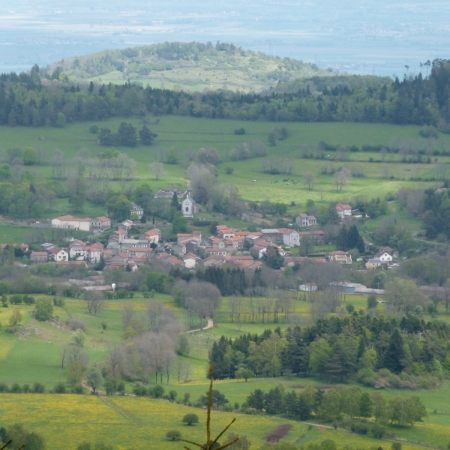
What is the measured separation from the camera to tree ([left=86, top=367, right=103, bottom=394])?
39.1 meters

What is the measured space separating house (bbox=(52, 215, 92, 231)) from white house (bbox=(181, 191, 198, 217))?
5601 millimetres

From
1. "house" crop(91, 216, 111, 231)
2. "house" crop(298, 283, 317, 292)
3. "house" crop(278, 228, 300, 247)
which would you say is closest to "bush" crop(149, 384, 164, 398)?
"house" crop(298, 283, 317, 292)

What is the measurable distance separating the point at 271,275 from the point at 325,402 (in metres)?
20.1

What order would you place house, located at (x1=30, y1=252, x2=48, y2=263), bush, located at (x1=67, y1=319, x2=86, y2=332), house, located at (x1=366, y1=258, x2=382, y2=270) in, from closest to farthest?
bush, located at (x1=67, y1=319, x2=86, y2=332) < house, located at (x1=30, y1=252, x2=48, y2=263) < house, located at (x1=366, y1=258, x2=382, y2=270)

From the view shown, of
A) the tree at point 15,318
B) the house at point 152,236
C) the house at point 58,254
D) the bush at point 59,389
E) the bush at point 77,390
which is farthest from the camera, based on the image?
the house at point 152,236

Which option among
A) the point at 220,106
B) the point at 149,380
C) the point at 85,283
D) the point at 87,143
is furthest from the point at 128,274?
the point at 220,106

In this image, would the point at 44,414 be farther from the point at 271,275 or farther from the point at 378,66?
the point at 378,66

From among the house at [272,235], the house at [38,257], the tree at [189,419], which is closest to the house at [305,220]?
the house at [272,235]

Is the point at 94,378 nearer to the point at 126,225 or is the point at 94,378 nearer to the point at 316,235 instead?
the point at 316,235

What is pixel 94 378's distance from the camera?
39.1m

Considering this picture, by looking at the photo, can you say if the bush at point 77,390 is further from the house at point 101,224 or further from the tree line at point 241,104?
the tree line at point 241,104

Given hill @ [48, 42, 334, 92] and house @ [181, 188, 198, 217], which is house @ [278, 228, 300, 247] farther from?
Answer: hill @ [48, 42, 334, 92]

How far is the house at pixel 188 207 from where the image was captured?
72.8m

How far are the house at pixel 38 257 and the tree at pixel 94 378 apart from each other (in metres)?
23.6
